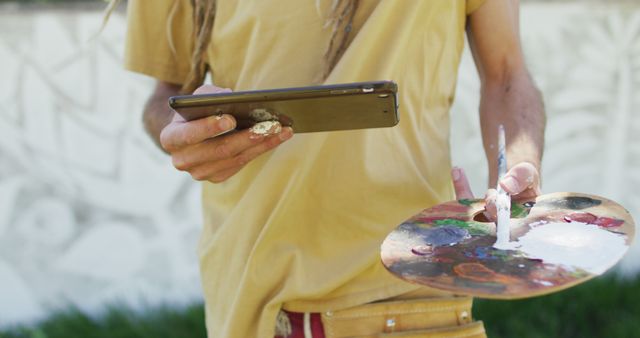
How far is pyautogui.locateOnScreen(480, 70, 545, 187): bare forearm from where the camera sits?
5.28ft

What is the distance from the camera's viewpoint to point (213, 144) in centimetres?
146

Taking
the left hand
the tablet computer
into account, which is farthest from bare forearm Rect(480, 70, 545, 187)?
the tablet computer

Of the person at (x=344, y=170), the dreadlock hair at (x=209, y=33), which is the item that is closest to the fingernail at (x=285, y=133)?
the person at (x=344, y=170)

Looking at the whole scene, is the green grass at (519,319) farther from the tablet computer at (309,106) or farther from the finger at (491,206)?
the tablet computer at (309,106)

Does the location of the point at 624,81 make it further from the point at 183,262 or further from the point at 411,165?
the point at 411,165

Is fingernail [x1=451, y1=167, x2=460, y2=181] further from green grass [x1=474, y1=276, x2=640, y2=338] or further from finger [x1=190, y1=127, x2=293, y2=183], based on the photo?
green grass [x1=474, y1=276, x2=640, y2=338]

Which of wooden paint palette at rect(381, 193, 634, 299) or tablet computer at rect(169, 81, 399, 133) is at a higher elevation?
tablet computer at rect(169, 81, 399, 133)

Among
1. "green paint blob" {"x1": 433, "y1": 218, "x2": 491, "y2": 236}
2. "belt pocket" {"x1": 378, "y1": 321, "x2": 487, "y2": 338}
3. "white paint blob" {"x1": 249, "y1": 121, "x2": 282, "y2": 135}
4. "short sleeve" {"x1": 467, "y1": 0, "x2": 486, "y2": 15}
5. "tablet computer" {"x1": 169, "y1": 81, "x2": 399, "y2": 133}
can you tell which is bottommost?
"belt pocket" {"x1": 378, "y1": 321, "x2": 487, "y2": 338}

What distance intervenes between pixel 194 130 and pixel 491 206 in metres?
0.52

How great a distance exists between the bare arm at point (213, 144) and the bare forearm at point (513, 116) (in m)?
0.47

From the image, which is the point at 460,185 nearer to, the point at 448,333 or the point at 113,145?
the point at 448,333

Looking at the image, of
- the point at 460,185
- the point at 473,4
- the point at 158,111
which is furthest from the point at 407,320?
the point at 158,111

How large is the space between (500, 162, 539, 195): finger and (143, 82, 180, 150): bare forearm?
31.7 inches

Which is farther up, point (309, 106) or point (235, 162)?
point (309, 106)
